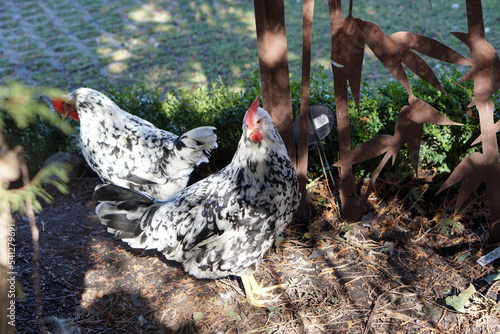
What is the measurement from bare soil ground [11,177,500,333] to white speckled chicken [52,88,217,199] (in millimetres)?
599

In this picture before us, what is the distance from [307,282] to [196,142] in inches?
56.8

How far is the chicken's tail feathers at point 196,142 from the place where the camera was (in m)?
3.76

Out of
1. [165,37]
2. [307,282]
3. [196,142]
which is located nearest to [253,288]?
[307,282]

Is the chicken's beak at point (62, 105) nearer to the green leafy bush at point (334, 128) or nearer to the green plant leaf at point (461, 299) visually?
the green leafy bush at point (334, 128)

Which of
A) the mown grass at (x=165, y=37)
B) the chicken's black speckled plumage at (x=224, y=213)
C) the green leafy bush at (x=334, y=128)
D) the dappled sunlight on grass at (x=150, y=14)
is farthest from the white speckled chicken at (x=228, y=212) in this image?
the dappled sunlight on grass at (x=150, y=14)

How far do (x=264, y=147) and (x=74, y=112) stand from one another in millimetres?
2103

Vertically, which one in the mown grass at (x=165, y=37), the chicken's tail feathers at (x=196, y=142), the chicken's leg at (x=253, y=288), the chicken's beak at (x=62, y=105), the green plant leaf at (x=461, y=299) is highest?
the chicken's beak at (x=62, y=105)

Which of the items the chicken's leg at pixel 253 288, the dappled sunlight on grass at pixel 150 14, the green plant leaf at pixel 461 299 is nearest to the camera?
the green plant leaf at pixel 461 299

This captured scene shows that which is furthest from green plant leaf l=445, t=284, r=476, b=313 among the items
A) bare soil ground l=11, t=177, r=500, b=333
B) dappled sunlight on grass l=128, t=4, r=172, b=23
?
dappled sunlight on grass l=128, t=4, r=172, b=23

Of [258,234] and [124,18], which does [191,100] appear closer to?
[258,234]

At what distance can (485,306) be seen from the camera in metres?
3.03

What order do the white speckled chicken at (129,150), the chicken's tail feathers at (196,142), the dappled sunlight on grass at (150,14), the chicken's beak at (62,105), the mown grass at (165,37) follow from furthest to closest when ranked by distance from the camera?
the dappled sunlight on grass at (150,14) < the mown grass at (165,37) < the chicken's beak at (62,105) < the white speckled chicken at (129,150) < the chicken's tail feathers at (196,142)

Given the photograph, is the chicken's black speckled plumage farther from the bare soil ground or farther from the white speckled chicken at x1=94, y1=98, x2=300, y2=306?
the bare soil ground

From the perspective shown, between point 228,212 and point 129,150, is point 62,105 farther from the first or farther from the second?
point 228,212
